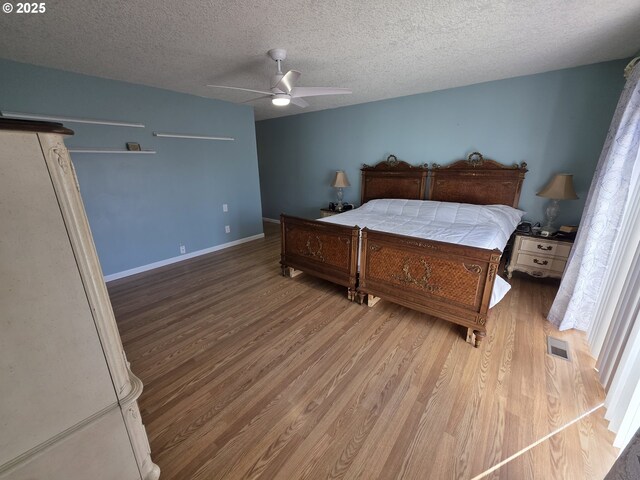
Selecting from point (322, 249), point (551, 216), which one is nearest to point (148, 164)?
point (322, 249)

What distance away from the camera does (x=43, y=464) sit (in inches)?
32.1

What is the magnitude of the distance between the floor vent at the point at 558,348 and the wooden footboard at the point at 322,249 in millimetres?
1610

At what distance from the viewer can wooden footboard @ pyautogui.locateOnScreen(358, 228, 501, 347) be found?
74.6 inches

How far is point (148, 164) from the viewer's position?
3334mm

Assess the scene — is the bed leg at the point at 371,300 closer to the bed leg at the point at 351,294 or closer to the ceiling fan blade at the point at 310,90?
the bed leg at the point at 351,294

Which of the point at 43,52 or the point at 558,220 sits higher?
the point at 43,52

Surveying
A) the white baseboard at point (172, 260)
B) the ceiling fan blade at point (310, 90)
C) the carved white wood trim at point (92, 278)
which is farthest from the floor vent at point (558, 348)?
the white baseboard at point (172, 260)

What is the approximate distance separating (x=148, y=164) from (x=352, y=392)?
362 cm

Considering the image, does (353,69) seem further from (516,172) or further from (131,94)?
(131,94)

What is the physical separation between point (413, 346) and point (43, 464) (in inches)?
79.5

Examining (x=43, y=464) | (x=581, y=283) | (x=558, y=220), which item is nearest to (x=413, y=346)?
(x=581, y=283)

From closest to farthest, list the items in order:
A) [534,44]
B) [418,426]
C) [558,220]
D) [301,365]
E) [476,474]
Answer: [476,474], [418,426], [301,365], [534,44], [558,220]

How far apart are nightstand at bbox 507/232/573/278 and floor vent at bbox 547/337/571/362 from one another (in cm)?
105

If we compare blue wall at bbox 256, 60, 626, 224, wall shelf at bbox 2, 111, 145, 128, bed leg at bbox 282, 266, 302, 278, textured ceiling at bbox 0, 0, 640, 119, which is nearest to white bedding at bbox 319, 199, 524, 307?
blue wall at bbox 256, 60, 626, 224
